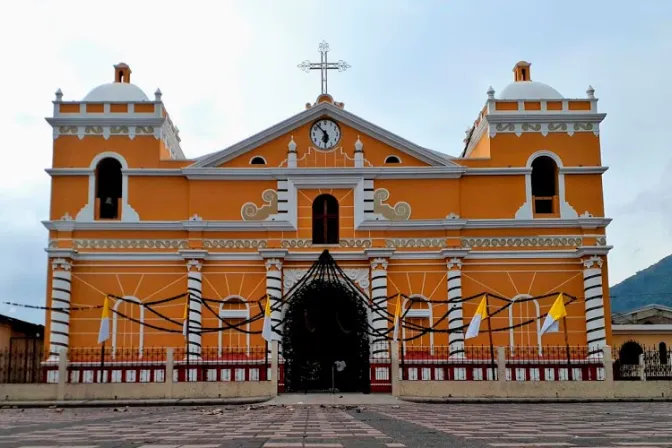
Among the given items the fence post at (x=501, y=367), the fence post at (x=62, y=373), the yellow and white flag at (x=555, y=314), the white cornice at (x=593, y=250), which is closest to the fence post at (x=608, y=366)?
the yellow and white flag at (x=555, y=314)

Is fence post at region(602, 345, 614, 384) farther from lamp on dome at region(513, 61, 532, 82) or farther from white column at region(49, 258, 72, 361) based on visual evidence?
white column at region(49, 258, 72, 361)

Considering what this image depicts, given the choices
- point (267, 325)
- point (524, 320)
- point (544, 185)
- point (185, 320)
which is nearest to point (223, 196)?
point (185, 320)

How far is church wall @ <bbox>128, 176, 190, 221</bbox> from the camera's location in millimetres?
31547

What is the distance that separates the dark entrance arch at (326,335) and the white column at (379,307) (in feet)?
1.13

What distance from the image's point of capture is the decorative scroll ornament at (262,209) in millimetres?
31603

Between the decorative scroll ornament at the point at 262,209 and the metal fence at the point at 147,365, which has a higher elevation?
the decorative scroll ornament at the point at 262,209

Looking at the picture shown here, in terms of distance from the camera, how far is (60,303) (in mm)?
30297

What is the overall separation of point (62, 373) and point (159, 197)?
7.57 meters

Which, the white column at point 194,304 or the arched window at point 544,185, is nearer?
the white column at point 194,304

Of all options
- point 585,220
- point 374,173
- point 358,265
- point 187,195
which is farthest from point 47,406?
point 585,220

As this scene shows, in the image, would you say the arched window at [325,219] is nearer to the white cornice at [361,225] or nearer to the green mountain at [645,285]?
the white cornice at [361,225]

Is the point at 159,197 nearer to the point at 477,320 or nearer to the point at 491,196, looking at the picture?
the point at 491,196

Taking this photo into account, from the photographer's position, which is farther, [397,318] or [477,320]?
[397,318]

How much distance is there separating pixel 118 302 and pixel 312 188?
8007 millimetres
